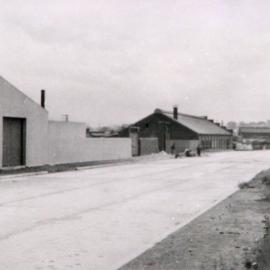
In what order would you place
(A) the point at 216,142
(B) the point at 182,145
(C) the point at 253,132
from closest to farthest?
1. (B) the point at 182,145
2. (A) the point at 216,142
3. (C) the point at 253,132

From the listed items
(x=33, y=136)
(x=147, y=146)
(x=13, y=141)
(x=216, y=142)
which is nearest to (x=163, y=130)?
(x=216, y=142)

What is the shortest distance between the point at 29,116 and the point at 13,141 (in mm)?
2349

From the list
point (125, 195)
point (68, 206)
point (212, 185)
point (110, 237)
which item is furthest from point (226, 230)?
point (212, 185)

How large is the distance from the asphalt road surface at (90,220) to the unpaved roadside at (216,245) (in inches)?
13.8

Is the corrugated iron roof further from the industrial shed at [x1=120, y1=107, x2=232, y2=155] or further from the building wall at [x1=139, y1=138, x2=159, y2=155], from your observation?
the building wall at [x1=139, y1=138, x2=159, y2=155]

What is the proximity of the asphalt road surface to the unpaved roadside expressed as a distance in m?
0.35

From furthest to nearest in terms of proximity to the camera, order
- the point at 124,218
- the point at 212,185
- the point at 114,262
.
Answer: the point at 212,185, the point at 124,218, the point at 114,262

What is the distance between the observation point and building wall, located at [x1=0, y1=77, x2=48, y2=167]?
35.3m

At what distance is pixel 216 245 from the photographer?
369 inches

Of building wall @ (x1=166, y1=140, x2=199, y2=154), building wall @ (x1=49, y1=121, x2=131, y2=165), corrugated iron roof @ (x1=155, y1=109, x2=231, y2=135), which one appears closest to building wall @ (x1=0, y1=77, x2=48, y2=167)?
building wall @ (x1=49, y1=121, x2=131, y2=165)

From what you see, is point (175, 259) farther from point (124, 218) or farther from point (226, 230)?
point (124, 218)

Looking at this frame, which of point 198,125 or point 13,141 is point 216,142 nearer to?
point 198,125

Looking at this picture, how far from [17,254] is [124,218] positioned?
14.8 ft

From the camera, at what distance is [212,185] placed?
2338cm
